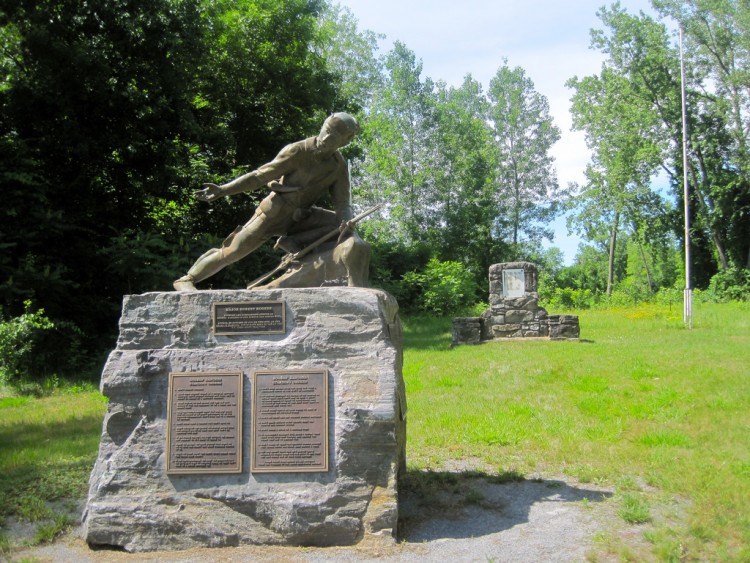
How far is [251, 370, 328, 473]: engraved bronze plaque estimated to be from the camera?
433 centimetres

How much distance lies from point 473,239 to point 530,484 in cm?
2991

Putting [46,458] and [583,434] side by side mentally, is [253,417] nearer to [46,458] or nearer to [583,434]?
[46,458]

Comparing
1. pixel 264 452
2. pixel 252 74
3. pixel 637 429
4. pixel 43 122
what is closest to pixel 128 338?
pixel 264 452

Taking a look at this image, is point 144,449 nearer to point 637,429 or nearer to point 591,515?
point 591,515

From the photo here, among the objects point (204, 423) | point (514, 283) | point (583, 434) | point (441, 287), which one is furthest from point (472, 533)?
point (441, 287)

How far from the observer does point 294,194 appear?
5.27m

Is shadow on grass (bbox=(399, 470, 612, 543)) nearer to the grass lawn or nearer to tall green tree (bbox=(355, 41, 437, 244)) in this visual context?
the grass lawn

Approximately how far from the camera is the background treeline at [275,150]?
12.4 meters

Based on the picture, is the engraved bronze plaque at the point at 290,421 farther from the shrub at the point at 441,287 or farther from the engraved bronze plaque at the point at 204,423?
the shrub at the point at 441,287

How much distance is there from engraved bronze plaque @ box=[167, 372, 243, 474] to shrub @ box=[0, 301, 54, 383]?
24.7 ft

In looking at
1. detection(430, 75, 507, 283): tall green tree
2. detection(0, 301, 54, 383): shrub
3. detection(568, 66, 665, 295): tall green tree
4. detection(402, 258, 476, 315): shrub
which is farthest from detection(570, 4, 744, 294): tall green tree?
detection(0, 301, 54, 383): shrub

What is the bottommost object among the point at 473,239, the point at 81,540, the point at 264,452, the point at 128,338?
the point at 81,540

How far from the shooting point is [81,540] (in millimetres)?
4402

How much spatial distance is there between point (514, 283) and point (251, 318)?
13390 millimetres
